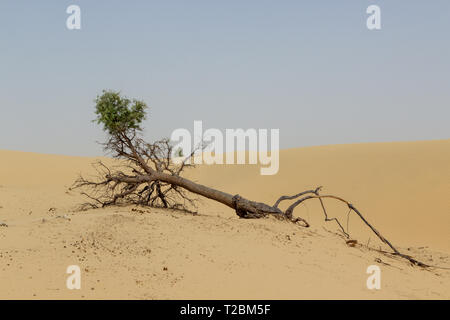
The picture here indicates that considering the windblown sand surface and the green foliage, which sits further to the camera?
the green foliage

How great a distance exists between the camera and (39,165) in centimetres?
2345

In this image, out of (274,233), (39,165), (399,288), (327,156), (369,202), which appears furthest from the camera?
(39,165)

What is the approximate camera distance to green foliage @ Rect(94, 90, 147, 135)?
9.25m

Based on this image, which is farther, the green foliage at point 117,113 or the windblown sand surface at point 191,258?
the green foliage at point 117,113

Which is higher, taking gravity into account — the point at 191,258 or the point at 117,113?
the point at 117,113

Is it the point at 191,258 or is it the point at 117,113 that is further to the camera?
the point at 117,113

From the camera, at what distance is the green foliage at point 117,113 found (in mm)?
9250

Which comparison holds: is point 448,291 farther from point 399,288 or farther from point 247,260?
point 247,260

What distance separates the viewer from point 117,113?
931 cm

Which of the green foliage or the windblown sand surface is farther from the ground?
the green foliage

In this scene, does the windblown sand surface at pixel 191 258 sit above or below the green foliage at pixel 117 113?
below

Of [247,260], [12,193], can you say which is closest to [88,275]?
[247,260]

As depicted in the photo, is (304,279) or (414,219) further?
(414,219)

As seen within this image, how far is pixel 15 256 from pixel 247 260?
2742mm
